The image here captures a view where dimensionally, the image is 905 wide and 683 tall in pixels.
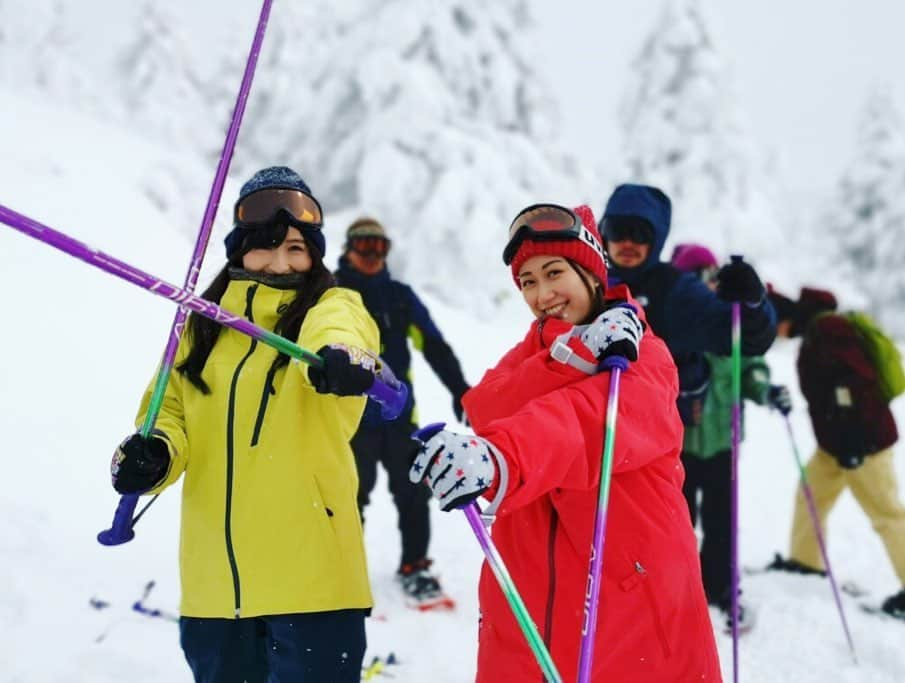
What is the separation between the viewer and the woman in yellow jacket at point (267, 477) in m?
2.25

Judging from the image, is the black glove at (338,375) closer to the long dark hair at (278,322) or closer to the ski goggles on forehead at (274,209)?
the long dark hair at (278,322)

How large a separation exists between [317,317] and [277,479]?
0.52m

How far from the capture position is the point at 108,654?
12.3 ft

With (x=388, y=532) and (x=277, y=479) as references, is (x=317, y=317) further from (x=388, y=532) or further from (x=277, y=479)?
(x=388, y=532)

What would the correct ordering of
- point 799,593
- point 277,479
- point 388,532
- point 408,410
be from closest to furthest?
point 277,479 → point 408,410 → point 799,593 → point 388,532

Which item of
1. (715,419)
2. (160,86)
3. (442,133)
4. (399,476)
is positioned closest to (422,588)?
(399,476)

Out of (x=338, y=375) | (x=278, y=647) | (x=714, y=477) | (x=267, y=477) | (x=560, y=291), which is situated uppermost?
(x=714, y=477)

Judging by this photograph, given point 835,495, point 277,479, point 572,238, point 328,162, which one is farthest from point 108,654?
point 328,162

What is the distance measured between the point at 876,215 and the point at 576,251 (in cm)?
3044

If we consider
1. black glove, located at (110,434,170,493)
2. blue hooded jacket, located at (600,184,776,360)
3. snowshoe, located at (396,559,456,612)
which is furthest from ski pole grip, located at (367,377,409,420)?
snowshoe, located at (396,559,456,612)

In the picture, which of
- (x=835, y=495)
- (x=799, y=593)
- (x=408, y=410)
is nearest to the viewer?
(x=408, y=410)

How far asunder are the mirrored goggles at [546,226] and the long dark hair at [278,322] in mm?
664

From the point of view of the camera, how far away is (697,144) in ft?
82.9

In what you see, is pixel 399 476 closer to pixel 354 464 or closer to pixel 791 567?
pixel 354 464
